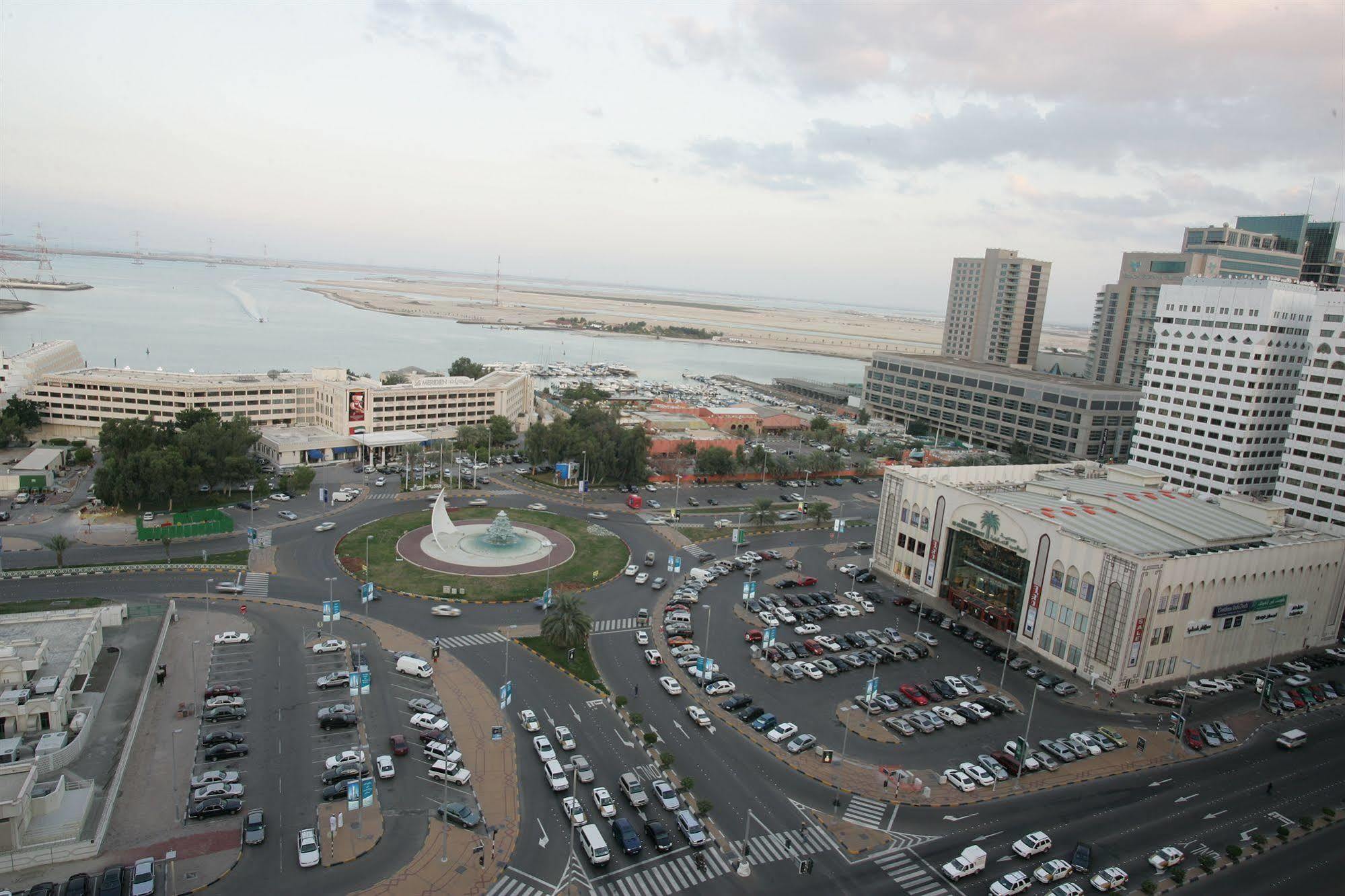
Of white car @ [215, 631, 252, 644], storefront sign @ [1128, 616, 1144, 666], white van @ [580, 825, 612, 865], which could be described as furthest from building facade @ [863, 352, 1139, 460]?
white car @ [215, 631, 252, 644]

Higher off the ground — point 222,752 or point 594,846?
point 594,846

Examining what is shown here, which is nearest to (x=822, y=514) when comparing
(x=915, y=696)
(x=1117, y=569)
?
(x=1117, y=569)

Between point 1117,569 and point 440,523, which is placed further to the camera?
point 440,523

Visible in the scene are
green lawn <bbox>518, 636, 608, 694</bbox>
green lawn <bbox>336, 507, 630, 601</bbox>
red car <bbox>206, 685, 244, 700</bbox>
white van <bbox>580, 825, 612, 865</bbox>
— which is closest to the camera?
white van <bbox>580, 825, 612, 865</bbox>

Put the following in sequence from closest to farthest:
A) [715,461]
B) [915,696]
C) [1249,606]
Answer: [915,696] → [1249,606] → [715,461]

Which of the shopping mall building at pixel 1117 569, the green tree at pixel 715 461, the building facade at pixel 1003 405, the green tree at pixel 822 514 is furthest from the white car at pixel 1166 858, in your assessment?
the building facade at pixel 1003 405

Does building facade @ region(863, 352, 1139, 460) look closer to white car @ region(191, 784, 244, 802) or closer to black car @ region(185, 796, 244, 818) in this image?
white car @ region(191, 784, 244, 802)

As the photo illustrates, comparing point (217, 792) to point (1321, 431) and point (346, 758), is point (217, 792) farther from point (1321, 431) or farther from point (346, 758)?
point (1321, 431)
